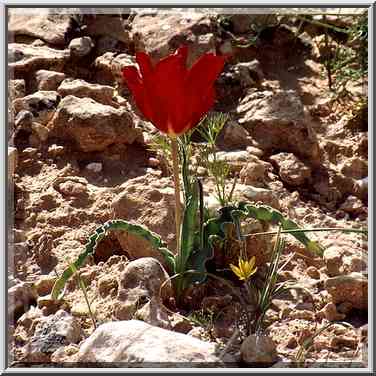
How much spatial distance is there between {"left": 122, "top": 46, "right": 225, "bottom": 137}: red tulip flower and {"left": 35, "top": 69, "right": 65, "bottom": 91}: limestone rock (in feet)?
Answer: 3.10

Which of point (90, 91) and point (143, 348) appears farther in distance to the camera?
point (90, 91)

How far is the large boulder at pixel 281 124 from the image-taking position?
2.70 meters

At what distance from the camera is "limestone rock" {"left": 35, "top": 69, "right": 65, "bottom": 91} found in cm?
280

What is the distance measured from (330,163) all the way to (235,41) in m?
0.68

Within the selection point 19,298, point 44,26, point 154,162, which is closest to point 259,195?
point 154,162

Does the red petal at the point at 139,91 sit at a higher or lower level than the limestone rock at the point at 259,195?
higher

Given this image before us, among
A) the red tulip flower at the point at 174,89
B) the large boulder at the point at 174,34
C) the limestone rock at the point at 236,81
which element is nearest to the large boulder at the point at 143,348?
the red tulip flower at the point at 174,89

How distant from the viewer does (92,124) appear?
2.52 meters

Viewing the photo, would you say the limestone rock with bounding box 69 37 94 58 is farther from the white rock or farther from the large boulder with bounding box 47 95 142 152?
the white rock

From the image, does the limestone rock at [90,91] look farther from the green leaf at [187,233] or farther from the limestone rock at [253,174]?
the green leaf at [187,233]

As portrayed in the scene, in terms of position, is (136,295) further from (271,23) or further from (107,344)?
(271,23)

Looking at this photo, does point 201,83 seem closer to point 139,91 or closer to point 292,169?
point 139,91

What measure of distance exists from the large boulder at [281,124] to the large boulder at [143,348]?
1047mm

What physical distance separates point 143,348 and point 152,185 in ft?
2.45
